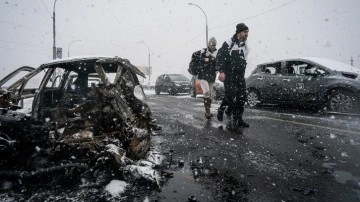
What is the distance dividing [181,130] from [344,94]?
4.96m

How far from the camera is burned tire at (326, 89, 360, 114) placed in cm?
789

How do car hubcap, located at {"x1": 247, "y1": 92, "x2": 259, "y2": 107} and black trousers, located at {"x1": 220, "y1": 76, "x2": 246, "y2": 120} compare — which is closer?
black trousers, located at {"x1": 220, "y1": 76, "x2": 246, "y2": 120}

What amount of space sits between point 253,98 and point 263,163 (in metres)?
7.59

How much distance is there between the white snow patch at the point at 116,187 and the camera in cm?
276

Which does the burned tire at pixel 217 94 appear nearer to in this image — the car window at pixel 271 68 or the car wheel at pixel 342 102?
the car window at pixel 271 68

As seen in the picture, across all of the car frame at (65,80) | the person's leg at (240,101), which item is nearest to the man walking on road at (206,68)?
the person's leg at (240,101)

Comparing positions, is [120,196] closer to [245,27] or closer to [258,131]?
[258,131]

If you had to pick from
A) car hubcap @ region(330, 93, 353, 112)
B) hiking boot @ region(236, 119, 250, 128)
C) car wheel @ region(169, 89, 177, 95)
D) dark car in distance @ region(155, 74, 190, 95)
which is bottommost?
hiking boot @ region(236, 119, 250, 128)

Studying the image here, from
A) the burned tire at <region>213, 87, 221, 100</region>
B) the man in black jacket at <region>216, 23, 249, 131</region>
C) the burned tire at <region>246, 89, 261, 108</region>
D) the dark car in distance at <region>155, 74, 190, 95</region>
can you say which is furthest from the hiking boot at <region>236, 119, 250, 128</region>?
the dark car in distance at <region>155, 74, 190, 95</region>

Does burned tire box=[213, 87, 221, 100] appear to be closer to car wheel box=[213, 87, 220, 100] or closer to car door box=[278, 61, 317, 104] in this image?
car wheel box=[213, 87, 220, 100]

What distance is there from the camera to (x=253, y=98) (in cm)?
1098

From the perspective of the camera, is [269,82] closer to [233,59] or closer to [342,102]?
[342,102]

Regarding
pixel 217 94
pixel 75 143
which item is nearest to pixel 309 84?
pixel 217 94

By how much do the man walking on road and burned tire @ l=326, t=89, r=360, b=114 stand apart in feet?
11.6
